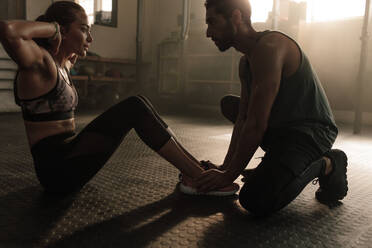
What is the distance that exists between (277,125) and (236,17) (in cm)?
50

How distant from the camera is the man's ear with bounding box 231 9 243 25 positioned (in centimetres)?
146

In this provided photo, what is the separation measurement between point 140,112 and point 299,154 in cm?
68

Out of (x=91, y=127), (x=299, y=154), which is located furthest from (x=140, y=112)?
(x=299, y=154)

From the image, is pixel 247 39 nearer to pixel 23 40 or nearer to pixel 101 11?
pixel 23 40

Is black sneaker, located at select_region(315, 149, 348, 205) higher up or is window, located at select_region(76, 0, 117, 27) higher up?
window, located at select_region(76, 0, 117, 27)

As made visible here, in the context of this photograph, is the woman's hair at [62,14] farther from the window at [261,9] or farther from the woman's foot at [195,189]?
the window at [261,9]

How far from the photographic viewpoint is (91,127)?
1.44m

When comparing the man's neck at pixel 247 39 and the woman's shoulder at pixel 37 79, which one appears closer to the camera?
the woman's shoulder at pixel 37 79

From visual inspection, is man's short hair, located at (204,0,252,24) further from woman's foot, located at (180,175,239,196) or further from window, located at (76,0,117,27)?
window, located at (76,0,117,27)

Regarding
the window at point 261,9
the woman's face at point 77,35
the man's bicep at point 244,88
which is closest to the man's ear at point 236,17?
the man's bicep at point 244,88

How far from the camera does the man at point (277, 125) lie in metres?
1.34

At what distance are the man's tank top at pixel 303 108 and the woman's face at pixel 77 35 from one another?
0.78 metres

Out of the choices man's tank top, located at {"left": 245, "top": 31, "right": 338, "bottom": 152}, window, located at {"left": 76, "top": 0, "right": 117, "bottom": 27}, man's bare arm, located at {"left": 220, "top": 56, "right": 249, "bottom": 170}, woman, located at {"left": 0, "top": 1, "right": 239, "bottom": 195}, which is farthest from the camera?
window, located at {"left": 76, "top": 0, "right": 117, "bottom": 27}

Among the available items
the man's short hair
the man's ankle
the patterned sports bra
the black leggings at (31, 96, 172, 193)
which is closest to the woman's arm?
the patterned sports bra
